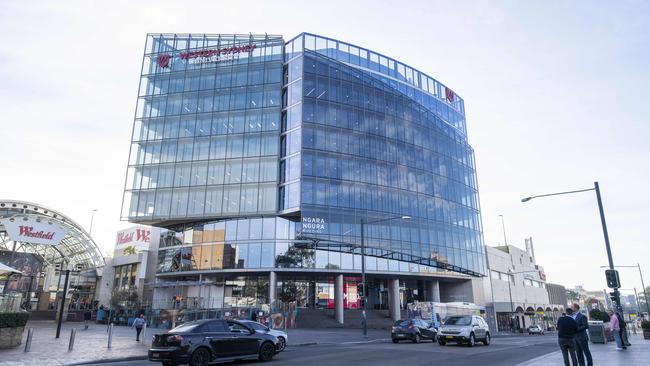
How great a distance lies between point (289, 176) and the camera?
48.1 m

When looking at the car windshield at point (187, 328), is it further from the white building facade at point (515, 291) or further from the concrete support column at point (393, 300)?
the white building facade at point (515, 291)

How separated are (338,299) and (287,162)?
16.4 meters

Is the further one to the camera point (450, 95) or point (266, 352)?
point (450, 95)

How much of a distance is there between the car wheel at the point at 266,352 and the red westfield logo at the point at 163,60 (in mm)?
50679

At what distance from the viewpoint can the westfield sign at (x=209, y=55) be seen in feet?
181

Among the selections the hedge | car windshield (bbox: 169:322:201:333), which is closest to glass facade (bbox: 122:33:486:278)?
the hedge

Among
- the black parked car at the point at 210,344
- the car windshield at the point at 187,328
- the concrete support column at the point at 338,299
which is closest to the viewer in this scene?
the black parked car at the point at 210,344

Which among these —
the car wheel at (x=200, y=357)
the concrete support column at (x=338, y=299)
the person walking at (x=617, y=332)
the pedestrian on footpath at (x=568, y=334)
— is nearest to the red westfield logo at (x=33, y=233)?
the concrete support column at (x=338, y=299)

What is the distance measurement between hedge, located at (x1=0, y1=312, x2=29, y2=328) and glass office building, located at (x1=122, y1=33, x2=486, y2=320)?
1030 inches

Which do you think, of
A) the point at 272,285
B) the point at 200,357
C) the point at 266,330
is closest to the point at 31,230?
the point at 272,285

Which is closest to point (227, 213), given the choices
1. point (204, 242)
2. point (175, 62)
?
point (204, 242)

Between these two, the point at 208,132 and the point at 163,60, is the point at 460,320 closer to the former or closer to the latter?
the point at 208,132

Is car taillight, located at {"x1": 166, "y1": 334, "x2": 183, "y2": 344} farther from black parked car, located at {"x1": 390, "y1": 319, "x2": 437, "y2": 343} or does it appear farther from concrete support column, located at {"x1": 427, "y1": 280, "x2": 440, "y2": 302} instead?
concrete support column, located at {"x1": 427, "y1": 280, "x2": 440, "y2": 302}

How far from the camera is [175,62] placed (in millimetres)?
57406
